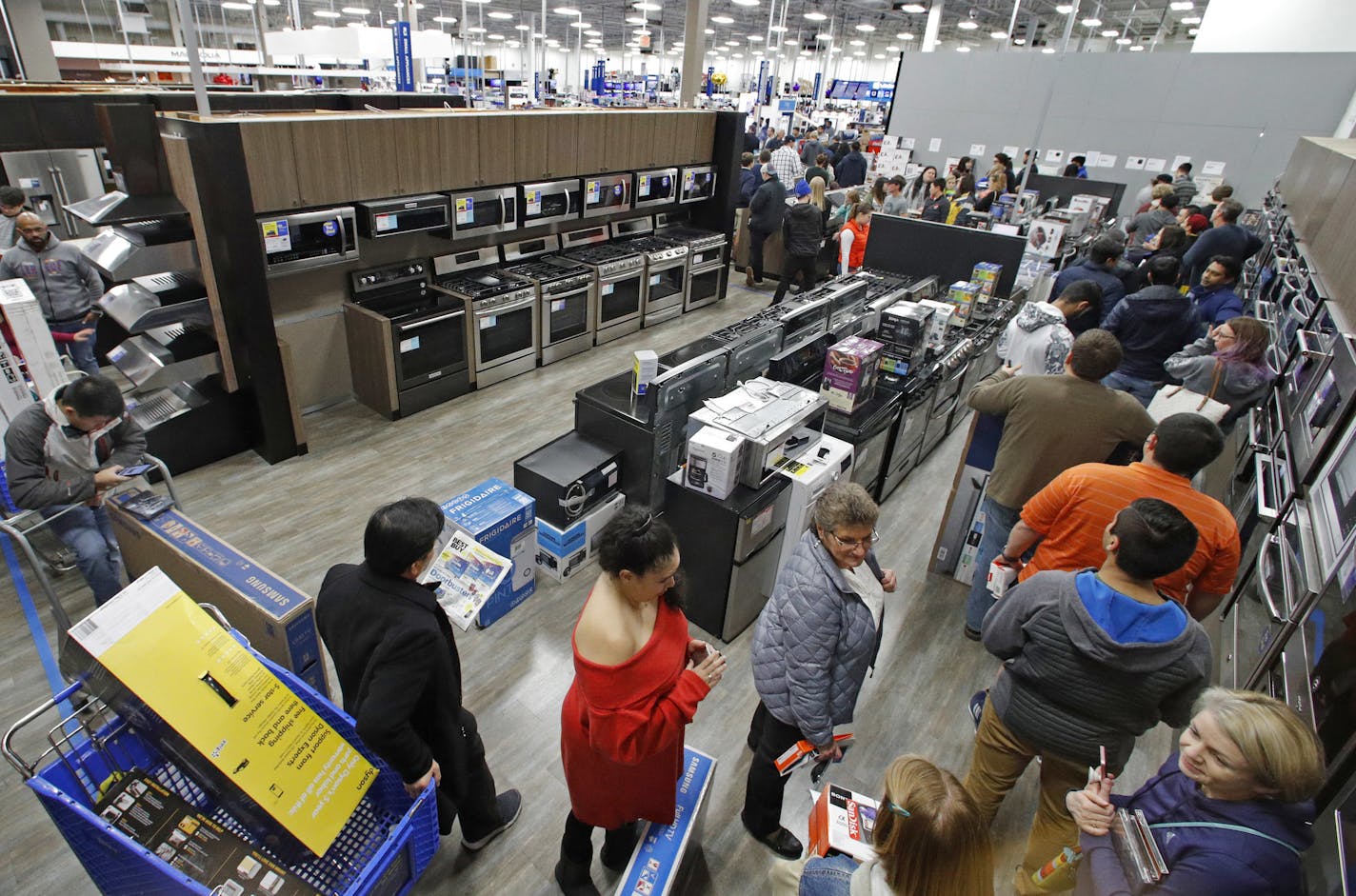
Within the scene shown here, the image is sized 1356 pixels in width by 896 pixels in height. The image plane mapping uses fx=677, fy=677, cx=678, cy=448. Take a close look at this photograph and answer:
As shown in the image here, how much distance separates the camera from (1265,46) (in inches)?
387

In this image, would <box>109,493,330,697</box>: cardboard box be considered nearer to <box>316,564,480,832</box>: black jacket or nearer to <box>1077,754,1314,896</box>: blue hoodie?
<box>316,564,480,832</box>: black jacket

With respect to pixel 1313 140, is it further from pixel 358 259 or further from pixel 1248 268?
pixel 358 259

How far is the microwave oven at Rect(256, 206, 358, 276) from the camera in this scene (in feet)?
14.3

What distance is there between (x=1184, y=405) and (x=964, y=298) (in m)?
2.17

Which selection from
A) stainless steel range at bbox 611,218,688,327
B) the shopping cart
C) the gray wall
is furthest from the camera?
the gray wall

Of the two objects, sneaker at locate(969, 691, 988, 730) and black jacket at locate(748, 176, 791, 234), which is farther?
black jacket at locate(748, 176, 791, 234)

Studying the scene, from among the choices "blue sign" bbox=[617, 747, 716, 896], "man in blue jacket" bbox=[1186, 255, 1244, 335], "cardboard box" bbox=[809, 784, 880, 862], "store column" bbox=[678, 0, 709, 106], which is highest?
"store column" bbox=[678, 0, 709, 106]

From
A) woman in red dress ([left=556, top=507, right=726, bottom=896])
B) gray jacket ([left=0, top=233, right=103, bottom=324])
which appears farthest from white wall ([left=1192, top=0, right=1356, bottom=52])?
gray jacket ([left=0, top=233, right=103, bottom=324])

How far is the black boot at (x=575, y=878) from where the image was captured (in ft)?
7.23

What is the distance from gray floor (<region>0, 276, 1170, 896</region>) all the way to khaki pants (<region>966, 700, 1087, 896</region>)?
0.99ft

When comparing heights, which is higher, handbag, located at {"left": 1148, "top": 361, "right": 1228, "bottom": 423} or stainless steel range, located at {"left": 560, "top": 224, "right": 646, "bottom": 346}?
handbag, located at {"left": 1148, "top": 361, "right": 1228, "bottom": 423}

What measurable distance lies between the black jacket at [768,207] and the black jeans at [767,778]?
7.12m

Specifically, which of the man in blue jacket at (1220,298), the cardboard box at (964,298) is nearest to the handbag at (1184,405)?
the man in blue jacket at (1220,298)

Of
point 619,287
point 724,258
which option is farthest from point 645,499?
point 724,258
